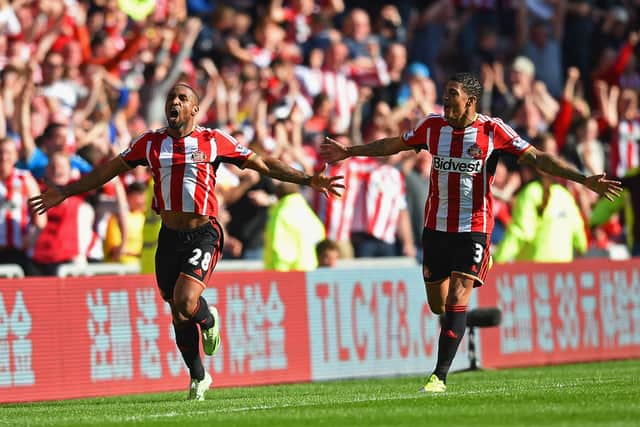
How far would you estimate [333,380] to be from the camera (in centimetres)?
1554

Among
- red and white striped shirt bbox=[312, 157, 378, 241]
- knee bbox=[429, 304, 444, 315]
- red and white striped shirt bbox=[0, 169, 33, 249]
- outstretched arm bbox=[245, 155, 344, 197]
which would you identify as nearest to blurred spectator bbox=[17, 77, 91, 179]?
red and white striped shirt bbox=[0, 169, 33, 249]

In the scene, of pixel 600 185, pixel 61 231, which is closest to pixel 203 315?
pixel 600 185

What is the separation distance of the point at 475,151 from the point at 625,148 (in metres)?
9.83

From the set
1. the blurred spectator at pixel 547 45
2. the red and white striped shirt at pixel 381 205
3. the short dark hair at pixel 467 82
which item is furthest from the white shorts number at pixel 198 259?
the blurred spectator at pixel 547 45

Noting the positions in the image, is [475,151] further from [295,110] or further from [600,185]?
[295,110]

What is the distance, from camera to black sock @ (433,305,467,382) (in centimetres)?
1164

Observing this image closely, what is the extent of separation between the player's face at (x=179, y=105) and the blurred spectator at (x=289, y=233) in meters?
4.40

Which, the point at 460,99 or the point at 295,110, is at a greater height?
the point at 295,110

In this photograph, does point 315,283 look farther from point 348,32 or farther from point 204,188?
point 348,32

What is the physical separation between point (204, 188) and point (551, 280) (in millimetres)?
6906

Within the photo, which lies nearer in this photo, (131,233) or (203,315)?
(203,315)

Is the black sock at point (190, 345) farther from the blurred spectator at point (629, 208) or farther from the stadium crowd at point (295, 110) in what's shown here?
the blurred spectator at point (629, 208)

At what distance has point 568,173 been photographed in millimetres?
11500

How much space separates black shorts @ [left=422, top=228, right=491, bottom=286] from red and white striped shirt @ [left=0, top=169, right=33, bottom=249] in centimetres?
512
